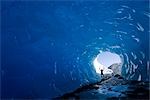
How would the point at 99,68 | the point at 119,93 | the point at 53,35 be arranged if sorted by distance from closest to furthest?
the point at 53,35 → the point at 119,93 → the point at 99,68

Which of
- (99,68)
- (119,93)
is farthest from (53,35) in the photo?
(99,68)

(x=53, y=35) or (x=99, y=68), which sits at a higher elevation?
(x=53, y=35)

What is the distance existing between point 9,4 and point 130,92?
504 cm

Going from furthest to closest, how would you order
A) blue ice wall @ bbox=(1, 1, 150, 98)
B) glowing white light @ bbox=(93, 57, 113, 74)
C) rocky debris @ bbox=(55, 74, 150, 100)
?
glowing white light @ bbox=(93, 57, 113, 74), rocky debris @ bbox=(55, 74, 150, 100), blue ice wall @ bbox=(1, 1, 150, 98)

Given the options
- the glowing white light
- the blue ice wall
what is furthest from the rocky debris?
the glowing white light

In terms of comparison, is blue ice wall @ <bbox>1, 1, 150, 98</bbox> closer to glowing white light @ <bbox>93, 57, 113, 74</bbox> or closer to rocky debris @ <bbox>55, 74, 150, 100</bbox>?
rocky debris @ <bbox>55, 74, 150, 100</bbox>

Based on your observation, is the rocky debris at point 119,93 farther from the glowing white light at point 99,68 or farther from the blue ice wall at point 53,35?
the glowing white light at point 99,68

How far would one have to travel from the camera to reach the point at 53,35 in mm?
8406

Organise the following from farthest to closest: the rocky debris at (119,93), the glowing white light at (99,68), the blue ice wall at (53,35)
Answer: the glowing white light at (99,68)
the rocky debris at (119,93)
the blue ice wall at (53,35)

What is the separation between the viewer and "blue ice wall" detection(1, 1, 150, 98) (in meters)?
7.60

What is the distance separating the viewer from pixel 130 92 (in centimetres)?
898

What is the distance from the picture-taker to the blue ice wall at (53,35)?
24.9 feet

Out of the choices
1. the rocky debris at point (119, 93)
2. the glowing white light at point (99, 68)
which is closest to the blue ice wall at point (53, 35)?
the rocky debris at point (119, 93)

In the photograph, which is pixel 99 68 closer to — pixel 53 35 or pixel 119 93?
pixel 119 93
